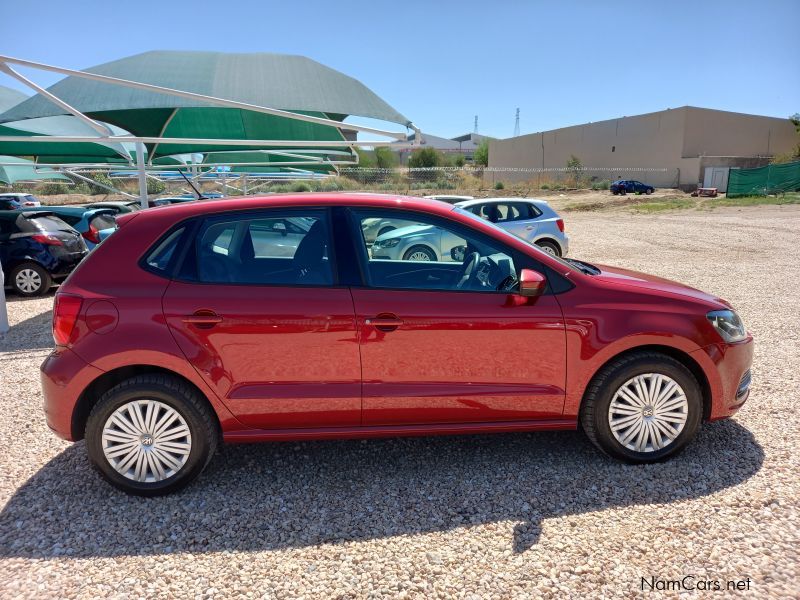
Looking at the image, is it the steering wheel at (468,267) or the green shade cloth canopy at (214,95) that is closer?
the steering wheel at (468,267)

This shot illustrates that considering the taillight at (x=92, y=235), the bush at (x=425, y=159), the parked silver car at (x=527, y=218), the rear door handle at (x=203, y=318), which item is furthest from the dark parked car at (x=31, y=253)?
the bush at (x=425, y=159)

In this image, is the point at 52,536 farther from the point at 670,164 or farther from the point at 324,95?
the point at 670,164

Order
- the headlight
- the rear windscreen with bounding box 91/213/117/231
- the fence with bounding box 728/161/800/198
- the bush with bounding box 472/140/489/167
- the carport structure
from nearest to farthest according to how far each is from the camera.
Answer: the headlight, the carport structure, the rear windscreen with bounding box 91/213/117/231, the fence with bounding box 728/161/800/198, the bush with bounding box 472/140/489/167

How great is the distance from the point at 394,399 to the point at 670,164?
2094 inches

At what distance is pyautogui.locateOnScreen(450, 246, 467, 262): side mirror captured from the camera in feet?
12.3

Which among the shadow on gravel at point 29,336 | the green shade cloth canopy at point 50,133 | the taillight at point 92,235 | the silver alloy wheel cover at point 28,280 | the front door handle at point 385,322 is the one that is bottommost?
the shadow on gravel at point 29,336

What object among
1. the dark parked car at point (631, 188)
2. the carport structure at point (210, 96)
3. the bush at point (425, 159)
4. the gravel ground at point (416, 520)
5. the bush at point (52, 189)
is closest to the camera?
the gravel ground at point (416, 520)

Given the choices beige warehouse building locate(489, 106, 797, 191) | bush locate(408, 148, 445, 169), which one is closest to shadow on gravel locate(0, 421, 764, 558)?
beige warehouse building locate(489, 106, 797, 191)

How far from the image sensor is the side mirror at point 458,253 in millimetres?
3748

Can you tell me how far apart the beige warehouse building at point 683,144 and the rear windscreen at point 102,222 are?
44824 millimetres

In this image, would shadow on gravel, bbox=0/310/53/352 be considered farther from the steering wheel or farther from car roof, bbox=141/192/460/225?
the steering wheel

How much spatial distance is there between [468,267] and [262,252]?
1.31 m

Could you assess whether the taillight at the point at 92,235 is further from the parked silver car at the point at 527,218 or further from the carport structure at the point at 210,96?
the parked silver car at the point at 527,218

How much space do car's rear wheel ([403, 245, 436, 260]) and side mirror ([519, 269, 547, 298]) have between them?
1.12 m
